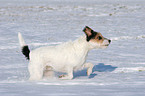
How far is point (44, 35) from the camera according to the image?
16391 millimetres

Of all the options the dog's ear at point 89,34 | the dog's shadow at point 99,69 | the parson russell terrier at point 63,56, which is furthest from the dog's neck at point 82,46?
the dog's shadow at point 99,69

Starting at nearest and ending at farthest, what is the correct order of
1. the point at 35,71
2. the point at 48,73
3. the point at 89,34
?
1. the point at 35,71
2. the point at 89,34
3. the point at 48,73

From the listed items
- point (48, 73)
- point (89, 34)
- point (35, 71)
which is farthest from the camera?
point (48, 73)

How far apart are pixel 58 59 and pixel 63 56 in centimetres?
13

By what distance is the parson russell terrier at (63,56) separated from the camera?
23.0 ft

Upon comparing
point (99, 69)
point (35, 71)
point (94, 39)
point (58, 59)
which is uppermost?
point (94, 39)

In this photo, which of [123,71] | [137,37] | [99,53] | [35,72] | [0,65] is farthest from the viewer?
[137,37]

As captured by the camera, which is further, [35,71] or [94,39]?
[94,39]

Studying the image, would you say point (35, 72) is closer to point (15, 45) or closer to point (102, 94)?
point (102, 94)

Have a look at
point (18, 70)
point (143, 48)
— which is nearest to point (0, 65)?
point (18, 70)

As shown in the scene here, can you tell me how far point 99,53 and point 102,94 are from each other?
679 cm

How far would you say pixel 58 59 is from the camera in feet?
23.1

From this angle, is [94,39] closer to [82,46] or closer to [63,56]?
[82,46]

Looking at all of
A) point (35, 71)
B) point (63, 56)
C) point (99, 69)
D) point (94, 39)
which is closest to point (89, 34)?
point (94, 39)
